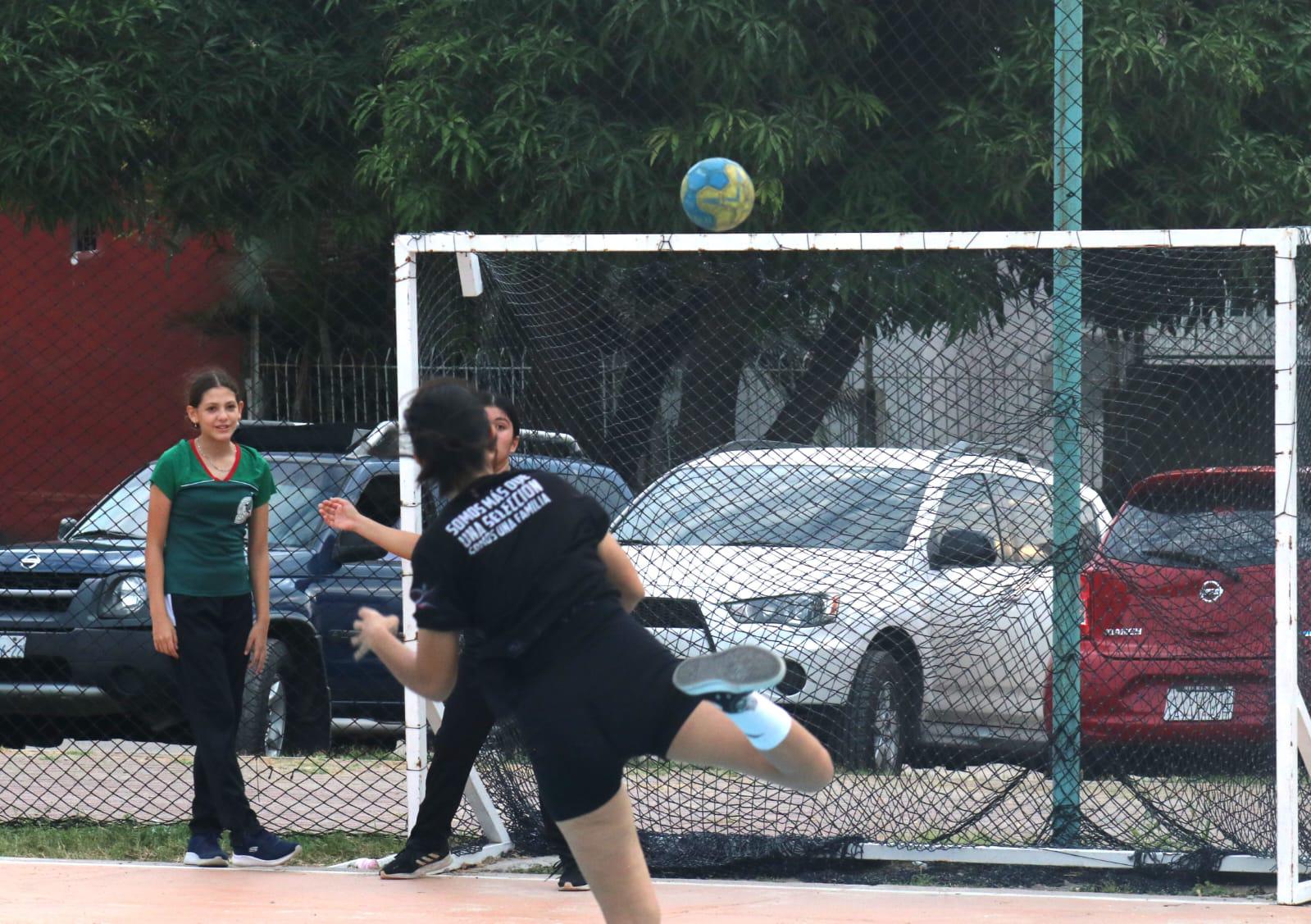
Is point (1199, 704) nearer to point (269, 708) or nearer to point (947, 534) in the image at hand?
point (947, 534)

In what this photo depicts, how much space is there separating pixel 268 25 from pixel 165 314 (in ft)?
13.5

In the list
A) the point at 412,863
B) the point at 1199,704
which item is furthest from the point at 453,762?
the point at 1199,704

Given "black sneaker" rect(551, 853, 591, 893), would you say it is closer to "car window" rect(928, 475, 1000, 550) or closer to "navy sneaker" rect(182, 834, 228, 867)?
"navy sneaker" rect(182, 834, 228, 867)

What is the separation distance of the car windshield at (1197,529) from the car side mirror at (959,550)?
50 cm

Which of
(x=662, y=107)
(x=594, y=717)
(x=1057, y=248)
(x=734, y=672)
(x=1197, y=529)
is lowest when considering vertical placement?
(x=594, y=717)

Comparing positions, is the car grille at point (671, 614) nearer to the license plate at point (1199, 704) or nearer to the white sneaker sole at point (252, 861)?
the white sneaker sole at point (252, 861)

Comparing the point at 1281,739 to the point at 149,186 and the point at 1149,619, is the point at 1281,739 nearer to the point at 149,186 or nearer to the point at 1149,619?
the point at 1149,619

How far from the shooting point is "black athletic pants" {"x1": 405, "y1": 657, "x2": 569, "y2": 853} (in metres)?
6.09

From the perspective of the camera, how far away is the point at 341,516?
Result: 197 inches

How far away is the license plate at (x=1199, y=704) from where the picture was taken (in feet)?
21.9

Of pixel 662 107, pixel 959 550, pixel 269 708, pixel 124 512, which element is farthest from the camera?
pixel 662 107

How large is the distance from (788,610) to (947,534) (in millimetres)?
727

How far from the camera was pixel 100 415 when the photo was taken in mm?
13891

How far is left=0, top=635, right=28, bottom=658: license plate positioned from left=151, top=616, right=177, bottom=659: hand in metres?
2.64
